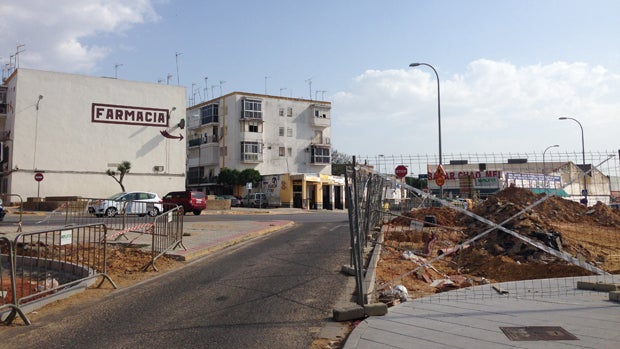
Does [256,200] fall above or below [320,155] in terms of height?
below

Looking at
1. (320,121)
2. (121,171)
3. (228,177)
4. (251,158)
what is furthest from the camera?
(320,121)

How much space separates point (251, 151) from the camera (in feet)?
217

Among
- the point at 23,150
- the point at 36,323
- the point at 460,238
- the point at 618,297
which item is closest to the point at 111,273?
the point at 36,323

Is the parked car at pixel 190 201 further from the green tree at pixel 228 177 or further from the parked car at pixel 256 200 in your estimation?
the green tree at pixel 228 177

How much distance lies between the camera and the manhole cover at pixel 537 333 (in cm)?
488

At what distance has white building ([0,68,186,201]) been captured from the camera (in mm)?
43719

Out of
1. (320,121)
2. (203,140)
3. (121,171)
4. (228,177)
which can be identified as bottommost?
(121,171)

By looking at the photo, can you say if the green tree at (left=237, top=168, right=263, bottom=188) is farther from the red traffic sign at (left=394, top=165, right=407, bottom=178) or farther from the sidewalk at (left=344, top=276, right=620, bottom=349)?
the sidewalk at (left=344, top=276, right=620, bottom=349)

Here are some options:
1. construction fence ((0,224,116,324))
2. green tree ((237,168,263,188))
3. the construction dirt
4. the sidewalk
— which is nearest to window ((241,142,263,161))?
green tree ((237,168,263,188))

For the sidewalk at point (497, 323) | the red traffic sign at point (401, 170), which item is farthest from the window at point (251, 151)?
the sidewalk at point (497, 323)

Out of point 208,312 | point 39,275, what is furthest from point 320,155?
point 208,312

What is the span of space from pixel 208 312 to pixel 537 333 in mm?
3923

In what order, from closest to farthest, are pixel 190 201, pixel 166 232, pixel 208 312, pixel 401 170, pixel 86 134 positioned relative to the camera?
1. pixel 208 312
2. pixel 166 232
3. pixel 401 170
4. pixel 190 201
5. pixel 86 134

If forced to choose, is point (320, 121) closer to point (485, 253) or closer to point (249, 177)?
point (249, 177)
